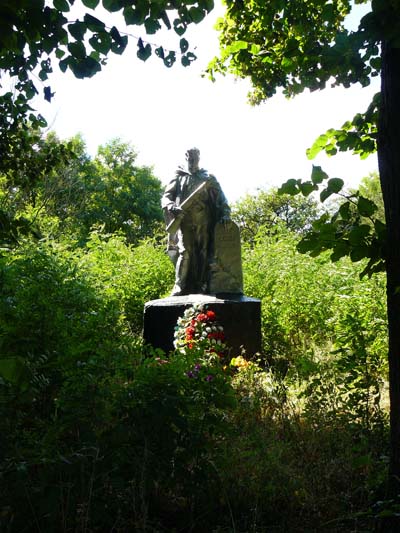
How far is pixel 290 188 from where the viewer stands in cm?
165

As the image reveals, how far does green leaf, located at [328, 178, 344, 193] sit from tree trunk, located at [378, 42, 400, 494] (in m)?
0.28

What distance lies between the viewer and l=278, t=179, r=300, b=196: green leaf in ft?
5.39

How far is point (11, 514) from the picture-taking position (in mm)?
2158

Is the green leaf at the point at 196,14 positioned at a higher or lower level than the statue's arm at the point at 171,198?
lower

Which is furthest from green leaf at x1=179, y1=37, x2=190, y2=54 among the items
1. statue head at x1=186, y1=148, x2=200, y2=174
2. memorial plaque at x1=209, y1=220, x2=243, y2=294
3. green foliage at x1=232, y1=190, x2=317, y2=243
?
green foliage at x1=232, y1=190, x2=317, y2=243

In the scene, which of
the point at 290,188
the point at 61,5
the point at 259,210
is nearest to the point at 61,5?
the point at 61,5

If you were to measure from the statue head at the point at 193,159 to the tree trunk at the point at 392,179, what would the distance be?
6.06m

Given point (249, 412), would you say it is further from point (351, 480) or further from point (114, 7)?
point (114, 7)

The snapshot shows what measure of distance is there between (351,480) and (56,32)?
281 cm

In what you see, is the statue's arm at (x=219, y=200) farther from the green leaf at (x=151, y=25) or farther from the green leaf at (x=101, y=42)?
the green leaf at (x=101, y=42)

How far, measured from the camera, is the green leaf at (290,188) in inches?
64.7

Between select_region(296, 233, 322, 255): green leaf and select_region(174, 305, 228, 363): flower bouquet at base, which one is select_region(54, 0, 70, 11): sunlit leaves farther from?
select_region(174, 305, 228, 363): flower bouquet at base

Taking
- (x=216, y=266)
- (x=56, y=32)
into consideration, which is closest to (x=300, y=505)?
(x=56, y=32)

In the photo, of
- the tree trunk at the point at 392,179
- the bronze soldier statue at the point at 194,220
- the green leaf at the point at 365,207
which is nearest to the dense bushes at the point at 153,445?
the tree trunk at the point at 392,179
